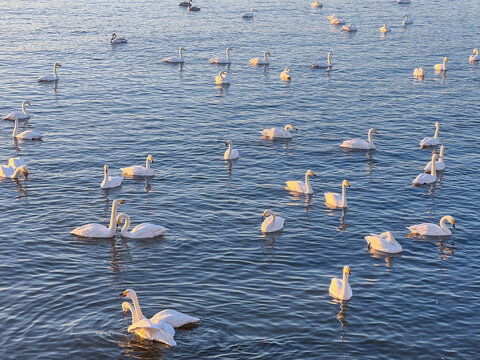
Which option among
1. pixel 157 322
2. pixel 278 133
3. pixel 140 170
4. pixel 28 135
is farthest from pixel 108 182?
pixel 157 322

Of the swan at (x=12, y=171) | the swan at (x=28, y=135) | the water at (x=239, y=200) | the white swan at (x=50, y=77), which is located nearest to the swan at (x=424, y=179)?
the water at (x=239, y=200)

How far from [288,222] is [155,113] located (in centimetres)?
2173

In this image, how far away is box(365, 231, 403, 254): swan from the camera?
111 ft

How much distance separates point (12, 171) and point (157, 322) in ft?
65.0

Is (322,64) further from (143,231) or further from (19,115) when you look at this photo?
(143,231)

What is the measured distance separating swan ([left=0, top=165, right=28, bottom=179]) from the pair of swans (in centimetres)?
1724

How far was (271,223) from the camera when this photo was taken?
35.6 metres

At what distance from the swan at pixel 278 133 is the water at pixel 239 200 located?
2.81 feet

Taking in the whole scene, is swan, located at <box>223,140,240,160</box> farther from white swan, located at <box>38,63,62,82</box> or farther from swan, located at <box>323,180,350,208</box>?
white swan, located at <box>38,63,62,82</box>

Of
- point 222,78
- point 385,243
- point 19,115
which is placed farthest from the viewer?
point 222,78

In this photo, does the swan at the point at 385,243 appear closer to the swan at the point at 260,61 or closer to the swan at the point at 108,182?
the swan at the point at 108,182


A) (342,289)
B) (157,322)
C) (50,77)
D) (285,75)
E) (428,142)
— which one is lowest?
(157,322)

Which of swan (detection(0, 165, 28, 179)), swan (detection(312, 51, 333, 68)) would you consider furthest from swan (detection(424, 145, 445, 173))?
swan (detection(312, 51, 333, 68))

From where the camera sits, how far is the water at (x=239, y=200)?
27.6 metres
